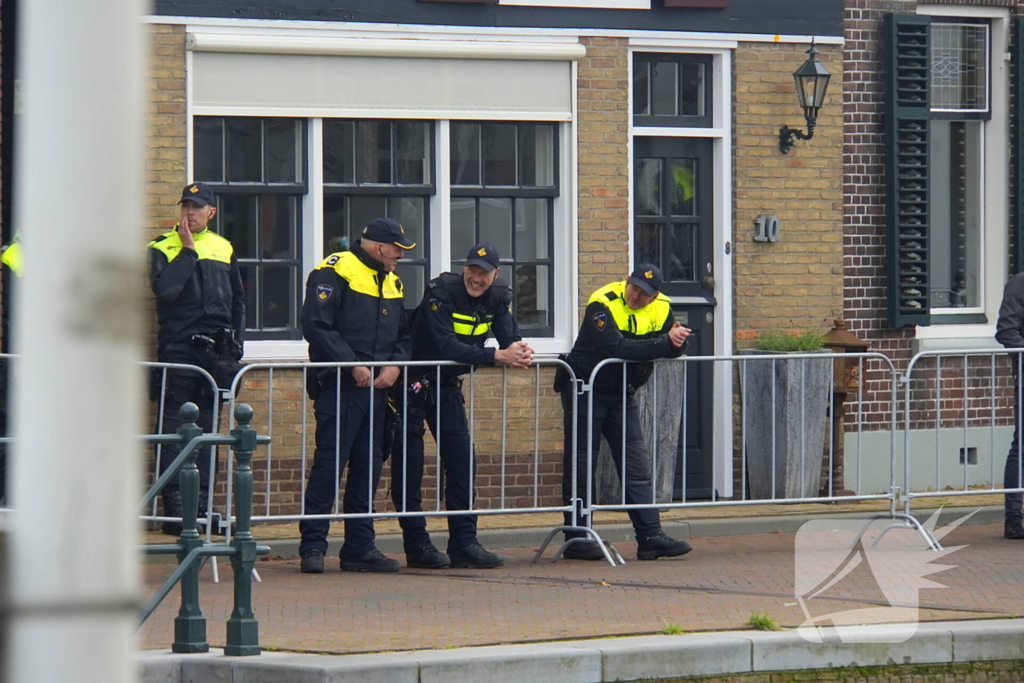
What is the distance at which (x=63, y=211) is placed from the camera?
213cm

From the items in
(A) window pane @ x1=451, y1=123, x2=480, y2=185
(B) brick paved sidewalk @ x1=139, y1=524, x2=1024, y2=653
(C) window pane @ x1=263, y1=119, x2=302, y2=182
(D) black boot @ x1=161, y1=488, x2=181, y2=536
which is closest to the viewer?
(B) brick paved sidewalk @ x1=139, y1=524, x2=1024, y2=653

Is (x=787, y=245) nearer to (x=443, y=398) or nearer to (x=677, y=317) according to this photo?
(x=677, y=317)

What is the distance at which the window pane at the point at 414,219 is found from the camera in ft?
38.1

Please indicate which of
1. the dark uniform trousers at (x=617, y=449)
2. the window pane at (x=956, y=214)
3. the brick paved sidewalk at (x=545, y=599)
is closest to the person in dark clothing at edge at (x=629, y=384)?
the dark uniform trousers at (x=617, y=449)


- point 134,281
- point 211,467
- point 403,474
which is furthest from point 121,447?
point 403,474

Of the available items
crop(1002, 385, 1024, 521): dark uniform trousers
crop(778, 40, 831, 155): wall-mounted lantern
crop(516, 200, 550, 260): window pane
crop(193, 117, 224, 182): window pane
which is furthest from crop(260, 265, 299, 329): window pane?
crop(1002, 385, 1024, 521): dark uniform trousers

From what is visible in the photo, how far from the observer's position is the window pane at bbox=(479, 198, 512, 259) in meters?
11.8

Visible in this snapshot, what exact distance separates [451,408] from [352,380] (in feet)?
2.08

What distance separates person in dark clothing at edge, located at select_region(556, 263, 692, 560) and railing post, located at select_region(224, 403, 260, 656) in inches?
128

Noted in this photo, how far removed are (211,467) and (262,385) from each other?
194cm

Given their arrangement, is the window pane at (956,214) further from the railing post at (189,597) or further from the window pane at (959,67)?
the railing post at (189,597)

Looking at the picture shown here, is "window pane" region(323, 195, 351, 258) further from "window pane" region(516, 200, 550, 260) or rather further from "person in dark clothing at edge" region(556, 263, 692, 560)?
"person in dark clothing at edge" region(556, 263, 692, 560)

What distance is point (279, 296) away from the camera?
11312mm

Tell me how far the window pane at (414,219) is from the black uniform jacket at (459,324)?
1.97 metres
